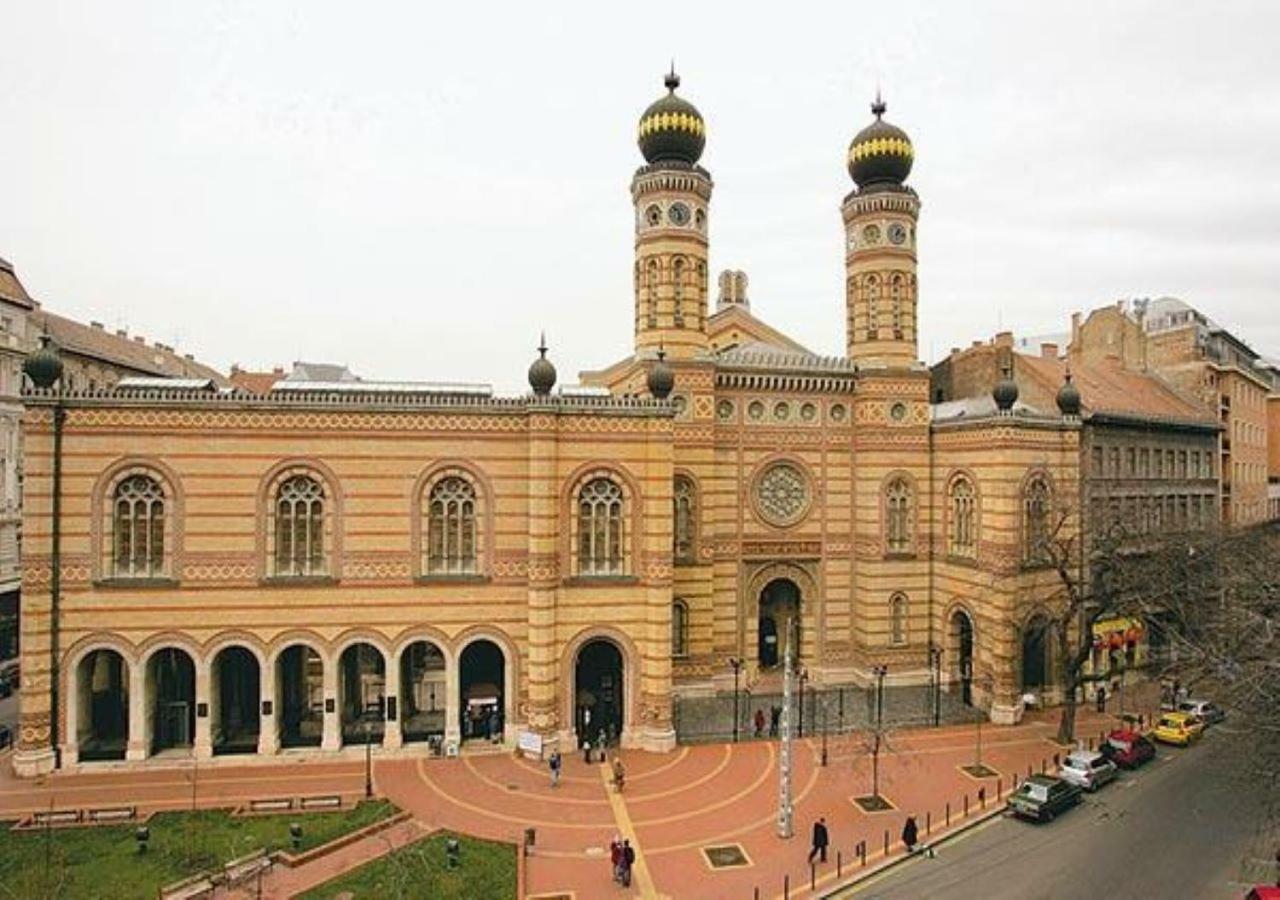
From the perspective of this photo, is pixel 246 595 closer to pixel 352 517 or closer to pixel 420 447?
pixel 352 517

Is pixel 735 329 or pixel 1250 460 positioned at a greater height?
pixel 735 329

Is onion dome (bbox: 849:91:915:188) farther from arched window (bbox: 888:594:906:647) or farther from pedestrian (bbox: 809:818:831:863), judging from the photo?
pedestrian (bbox: 809:818:831:863)

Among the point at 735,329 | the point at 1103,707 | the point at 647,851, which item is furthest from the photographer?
the point at 735,329

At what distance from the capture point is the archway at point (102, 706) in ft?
86.5

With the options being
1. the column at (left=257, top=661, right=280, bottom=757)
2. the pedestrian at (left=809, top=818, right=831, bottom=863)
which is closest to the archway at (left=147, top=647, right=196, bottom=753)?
the column at (left=257, top=661, right=280, bottom=757)

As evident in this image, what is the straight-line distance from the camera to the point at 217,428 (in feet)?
88.0

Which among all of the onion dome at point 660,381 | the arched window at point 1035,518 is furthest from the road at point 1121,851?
the onion dome at point 660,381

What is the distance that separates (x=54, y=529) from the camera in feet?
84.6

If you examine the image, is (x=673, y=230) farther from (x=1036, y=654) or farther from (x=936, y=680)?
(x=1036, y=654)

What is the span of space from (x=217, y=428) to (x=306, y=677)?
1038 centimetres

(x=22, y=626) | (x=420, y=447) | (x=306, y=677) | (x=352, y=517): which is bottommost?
(x=306, y=677)

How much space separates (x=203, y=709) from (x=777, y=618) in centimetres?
2285

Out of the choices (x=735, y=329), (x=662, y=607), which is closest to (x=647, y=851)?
(x=662, y=607)

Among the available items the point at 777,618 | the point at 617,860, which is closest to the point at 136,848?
the point at 617,860
